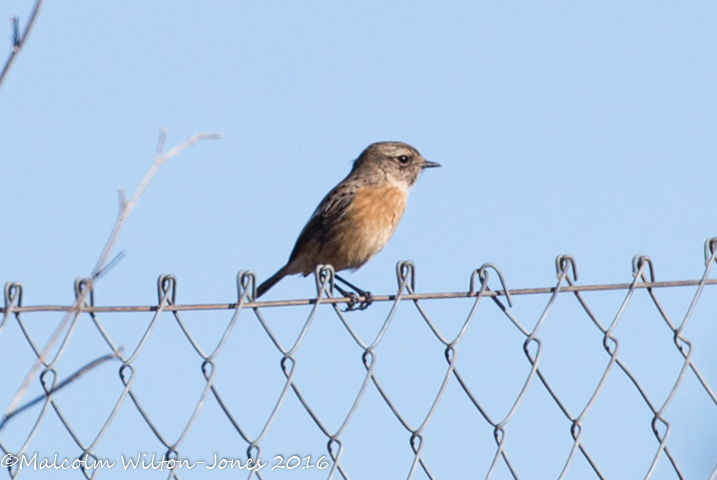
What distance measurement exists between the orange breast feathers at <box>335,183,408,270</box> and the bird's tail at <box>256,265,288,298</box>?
599mm

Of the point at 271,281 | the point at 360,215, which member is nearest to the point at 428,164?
the point at 360,215

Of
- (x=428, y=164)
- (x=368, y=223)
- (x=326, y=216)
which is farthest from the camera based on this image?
(x=428, y=164)

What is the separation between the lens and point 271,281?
27.4 ft

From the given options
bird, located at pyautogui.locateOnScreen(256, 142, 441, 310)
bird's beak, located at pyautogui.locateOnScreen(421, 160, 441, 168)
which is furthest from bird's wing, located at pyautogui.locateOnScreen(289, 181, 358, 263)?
bird's beak, located at pyautogui.locateOnScreen(421, 160, 441, 168)

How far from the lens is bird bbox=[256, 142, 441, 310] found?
7.79 meters

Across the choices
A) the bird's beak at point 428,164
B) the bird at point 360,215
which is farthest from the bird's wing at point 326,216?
the bird's beak at point 428,164

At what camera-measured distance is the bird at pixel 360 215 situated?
7.79 m

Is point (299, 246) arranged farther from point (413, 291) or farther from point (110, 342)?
point (110, 342)

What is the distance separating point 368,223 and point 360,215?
0.30 feet

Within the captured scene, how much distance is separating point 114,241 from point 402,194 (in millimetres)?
6025

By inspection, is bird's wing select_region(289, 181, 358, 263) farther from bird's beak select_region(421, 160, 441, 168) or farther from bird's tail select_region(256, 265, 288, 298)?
bird's beak select_region(421, 160, 441, 168)

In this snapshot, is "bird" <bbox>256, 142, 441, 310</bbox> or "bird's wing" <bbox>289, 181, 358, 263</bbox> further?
"bird's wing" <bbox>289, 181, 358, 263</bbox>

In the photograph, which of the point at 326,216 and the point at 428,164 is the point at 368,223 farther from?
the point at 428,164

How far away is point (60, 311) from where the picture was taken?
10.9 ft
